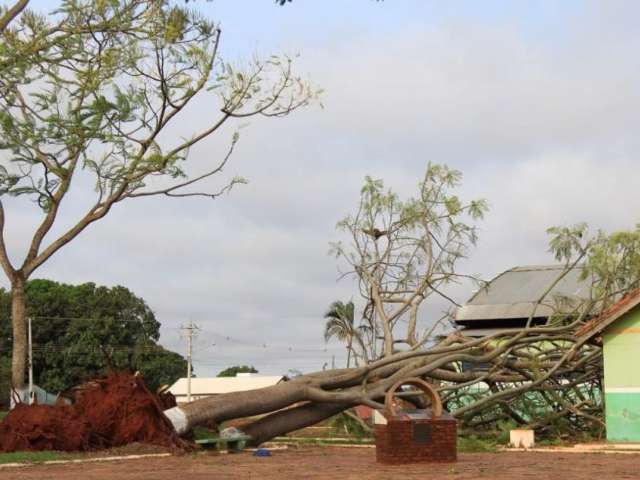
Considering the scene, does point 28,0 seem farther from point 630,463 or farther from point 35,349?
point 35,349

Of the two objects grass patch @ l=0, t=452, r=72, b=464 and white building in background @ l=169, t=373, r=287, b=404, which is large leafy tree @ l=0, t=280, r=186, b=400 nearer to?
white building in background @ l=169, t=373, r=287, b=404

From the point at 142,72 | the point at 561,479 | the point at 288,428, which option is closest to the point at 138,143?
the point at 142,72

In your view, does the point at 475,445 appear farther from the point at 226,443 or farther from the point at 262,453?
the point at 226,443

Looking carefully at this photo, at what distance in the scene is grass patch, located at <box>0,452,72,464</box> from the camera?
17.4 meters

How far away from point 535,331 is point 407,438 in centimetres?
808

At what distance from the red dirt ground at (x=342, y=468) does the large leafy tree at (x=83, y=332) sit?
41.7 m

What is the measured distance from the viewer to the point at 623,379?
22219 millimetres

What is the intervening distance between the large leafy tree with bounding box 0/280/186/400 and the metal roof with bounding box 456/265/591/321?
26.9 meters

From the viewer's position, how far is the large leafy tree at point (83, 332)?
197 feet

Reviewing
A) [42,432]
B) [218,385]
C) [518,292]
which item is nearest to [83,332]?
[218,385]

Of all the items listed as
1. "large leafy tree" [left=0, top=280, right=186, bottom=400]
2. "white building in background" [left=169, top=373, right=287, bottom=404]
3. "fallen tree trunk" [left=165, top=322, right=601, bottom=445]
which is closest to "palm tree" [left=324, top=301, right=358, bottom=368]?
"fallen tree trunk" [left=165, top=322, right=601, bottom=445]

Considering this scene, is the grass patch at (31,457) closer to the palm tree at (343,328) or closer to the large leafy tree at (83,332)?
the palm tree at (343,328)

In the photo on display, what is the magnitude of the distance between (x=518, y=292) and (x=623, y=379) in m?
15.9

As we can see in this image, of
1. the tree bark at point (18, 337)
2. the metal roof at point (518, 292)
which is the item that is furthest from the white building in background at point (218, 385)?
the tree bark at point (18, 337)
